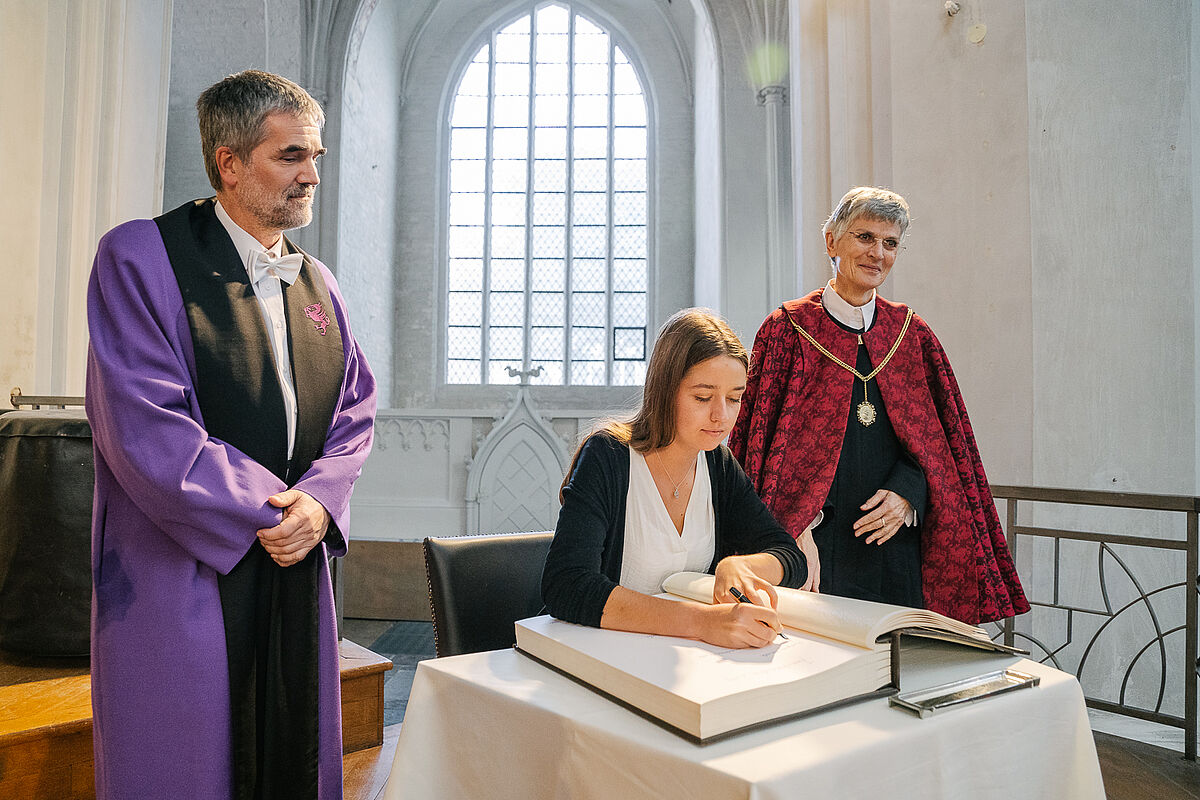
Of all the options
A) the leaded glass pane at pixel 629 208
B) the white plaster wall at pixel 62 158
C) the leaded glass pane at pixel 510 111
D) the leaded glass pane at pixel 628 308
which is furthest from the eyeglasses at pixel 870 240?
the leaded glass pane at pixel 510 111

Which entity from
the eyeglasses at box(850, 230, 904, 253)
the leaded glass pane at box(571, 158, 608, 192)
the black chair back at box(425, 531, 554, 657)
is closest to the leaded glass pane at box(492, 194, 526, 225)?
the leaded glass pane at box(571, 158, 608, 192)

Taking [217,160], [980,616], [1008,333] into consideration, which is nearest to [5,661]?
[217,160]

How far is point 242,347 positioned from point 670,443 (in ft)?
2.64

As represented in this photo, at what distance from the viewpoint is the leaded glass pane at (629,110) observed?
1043 centimetres

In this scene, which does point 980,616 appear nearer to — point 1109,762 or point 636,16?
point 1109,762

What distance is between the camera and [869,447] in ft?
5.95

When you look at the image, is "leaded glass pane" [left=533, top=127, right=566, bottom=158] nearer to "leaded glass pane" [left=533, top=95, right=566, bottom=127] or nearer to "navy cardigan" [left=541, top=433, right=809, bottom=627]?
"leaded glass pane" [left=533, top=95, right=566, bottom=127]

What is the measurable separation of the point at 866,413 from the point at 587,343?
28.3 feet

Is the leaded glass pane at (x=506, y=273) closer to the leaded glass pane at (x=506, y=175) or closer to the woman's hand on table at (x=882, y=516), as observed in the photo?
the leaded glass pane at (x=506, y=175)

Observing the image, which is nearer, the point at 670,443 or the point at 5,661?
the point at 670,443

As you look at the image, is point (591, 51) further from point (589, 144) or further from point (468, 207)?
point (468, 207)

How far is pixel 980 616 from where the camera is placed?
1.77 m

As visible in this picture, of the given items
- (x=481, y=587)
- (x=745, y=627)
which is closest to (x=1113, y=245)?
(x=481, y=587)

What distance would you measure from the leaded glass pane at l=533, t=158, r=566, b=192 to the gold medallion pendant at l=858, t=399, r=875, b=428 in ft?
30.1
